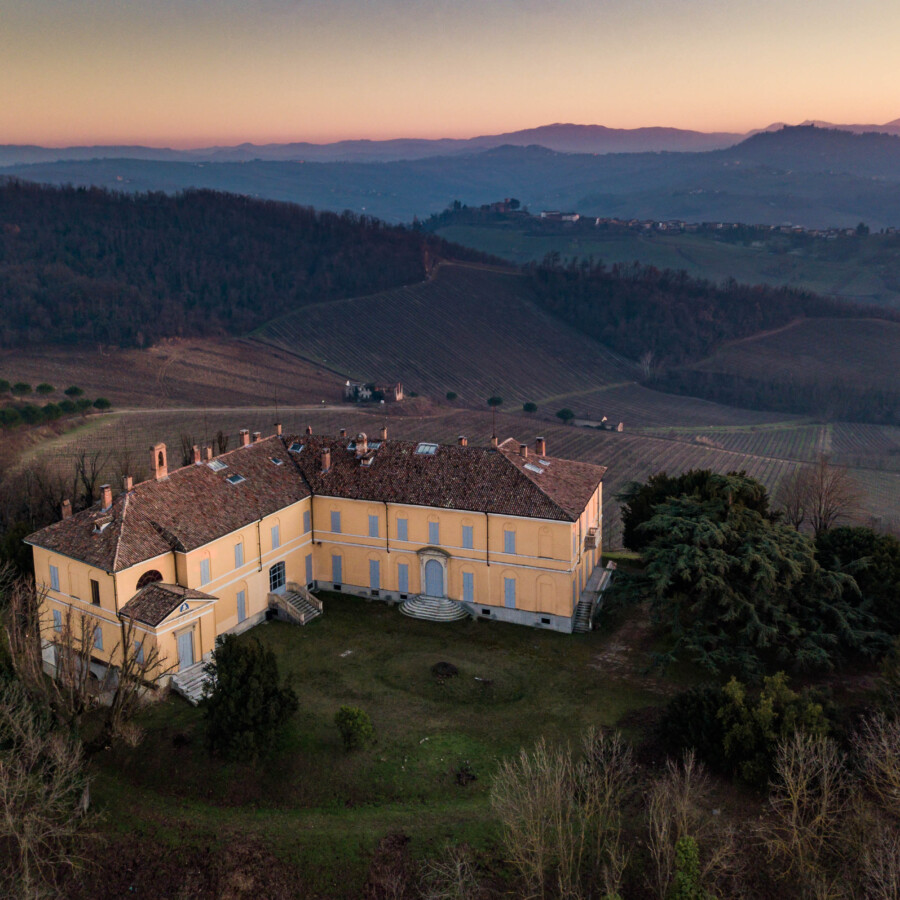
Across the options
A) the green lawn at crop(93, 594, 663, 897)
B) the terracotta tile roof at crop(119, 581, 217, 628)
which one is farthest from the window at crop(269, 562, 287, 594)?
the terracotta tile roof at crop(119, 581, 217, 628)

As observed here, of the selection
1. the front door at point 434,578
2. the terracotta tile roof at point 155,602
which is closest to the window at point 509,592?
the front door at point 434,578

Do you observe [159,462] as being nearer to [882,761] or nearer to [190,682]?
[190,682]

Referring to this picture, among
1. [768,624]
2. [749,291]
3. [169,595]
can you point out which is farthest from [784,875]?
[749,291]

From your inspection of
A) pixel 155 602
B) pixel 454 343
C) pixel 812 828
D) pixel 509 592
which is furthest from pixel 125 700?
pixel 454 343

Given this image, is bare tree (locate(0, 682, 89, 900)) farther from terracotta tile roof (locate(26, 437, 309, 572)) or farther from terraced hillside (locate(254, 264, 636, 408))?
terraced hillside (locate(254, 264, 636, 408))

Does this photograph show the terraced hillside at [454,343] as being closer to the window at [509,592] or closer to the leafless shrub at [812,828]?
the window at [509,592]

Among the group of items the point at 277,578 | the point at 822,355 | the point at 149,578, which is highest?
the point at 149,578
